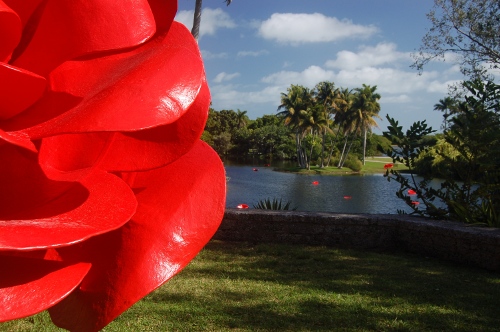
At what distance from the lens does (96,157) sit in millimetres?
406

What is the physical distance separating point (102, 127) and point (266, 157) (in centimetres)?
6541

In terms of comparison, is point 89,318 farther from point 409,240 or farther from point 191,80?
point 409,240

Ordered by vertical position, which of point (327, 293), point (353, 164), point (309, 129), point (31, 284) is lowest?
point (327, 293)

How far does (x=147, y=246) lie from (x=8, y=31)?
209 millimetres

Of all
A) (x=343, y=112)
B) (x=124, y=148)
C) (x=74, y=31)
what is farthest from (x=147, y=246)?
(x=343, y=112)

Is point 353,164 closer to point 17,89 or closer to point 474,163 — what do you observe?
point 474,163

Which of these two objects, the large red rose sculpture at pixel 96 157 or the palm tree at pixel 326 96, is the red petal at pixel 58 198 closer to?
the large red rose sculpture at pixel 96 157

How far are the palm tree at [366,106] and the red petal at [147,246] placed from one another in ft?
190

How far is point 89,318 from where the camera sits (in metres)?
0.45

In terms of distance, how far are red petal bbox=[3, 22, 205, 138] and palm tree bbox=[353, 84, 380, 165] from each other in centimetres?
5812

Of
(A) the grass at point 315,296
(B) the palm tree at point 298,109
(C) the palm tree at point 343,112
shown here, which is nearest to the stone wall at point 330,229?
(A) the grass at point 315,296

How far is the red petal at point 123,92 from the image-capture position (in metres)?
0.33

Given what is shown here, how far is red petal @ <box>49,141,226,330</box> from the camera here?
16.9 inches

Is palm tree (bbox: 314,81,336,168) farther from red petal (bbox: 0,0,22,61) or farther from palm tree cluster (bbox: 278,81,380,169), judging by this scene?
red petal (bbox: 0,0,22,61)
